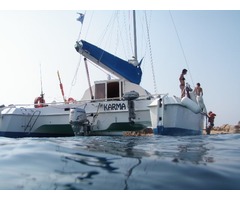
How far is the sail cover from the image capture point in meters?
10.7

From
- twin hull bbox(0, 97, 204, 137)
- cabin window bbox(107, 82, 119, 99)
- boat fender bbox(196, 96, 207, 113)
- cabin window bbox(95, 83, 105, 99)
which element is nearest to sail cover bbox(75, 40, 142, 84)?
cabin window bbox(107, 82, 119, 99)

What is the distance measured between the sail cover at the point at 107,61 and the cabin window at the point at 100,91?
3.19 feet

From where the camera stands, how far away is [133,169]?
2266 mm

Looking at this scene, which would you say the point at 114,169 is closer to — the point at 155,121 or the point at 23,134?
the point at 155,121

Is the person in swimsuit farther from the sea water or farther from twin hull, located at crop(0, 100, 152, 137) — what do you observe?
the sea water

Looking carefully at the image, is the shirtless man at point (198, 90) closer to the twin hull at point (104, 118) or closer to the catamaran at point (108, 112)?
the catamaran at point (108, 112)

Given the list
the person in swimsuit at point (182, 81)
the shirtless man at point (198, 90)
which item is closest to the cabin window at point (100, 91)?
the person in swimsuit at point (182, 81)

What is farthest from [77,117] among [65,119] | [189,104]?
[189,104]

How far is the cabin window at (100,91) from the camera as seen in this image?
454 inches

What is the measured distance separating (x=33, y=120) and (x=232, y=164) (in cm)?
945

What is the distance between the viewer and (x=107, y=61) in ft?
35.5

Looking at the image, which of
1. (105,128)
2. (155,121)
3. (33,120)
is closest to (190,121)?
(155,121)

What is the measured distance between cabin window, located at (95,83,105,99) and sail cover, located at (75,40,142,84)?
0.97m

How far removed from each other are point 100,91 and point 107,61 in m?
1.50
